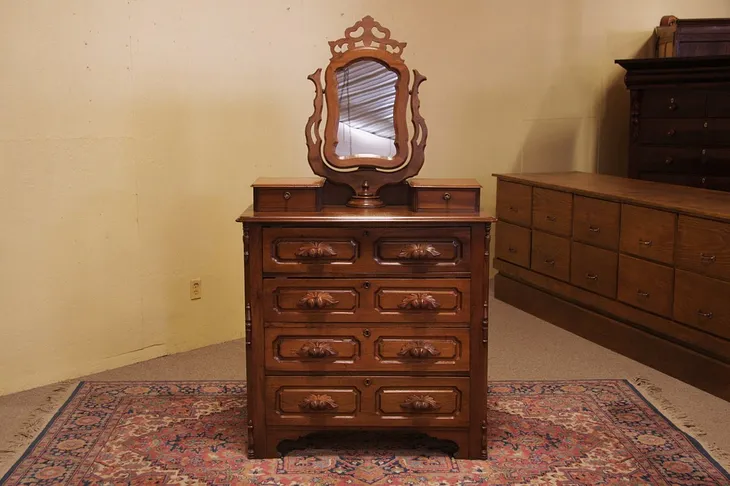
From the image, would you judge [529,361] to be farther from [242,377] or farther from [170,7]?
[170,7]

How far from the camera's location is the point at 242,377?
3.86m

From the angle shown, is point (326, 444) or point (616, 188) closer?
point (326, 444)

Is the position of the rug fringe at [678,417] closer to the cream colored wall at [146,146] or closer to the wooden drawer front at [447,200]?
the wooden drawer front at [447,200]

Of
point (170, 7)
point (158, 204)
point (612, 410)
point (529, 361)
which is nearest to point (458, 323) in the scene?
point (612, 410)

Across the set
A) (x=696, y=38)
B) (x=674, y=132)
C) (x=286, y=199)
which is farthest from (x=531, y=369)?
(x=696, y=38)

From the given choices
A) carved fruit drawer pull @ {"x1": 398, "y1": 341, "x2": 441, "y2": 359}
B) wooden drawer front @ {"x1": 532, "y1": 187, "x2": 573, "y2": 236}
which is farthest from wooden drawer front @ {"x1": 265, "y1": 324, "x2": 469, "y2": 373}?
wooden drawer front @ {"x1": 532, "y1": 187, "x2": 573, "y2": 236}

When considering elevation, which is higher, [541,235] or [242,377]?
[541,235]

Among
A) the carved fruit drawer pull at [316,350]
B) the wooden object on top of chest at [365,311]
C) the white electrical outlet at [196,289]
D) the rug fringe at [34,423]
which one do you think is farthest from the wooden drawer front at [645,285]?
the rug fringe at [34,423]

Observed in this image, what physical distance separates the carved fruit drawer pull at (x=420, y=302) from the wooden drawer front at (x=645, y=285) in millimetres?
1445

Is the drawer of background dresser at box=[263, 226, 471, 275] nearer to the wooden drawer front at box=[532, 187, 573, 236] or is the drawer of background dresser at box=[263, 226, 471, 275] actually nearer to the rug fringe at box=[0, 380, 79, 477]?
the rug fringe at box=[0, 380, 79, 477]

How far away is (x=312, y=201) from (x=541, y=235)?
2.15 meters

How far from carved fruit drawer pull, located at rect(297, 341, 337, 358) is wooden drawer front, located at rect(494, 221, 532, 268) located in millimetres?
2258

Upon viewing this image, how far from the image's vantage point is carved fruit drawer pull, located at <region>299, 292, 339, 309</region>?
288 cm

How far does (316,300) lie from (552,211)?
2.15m
